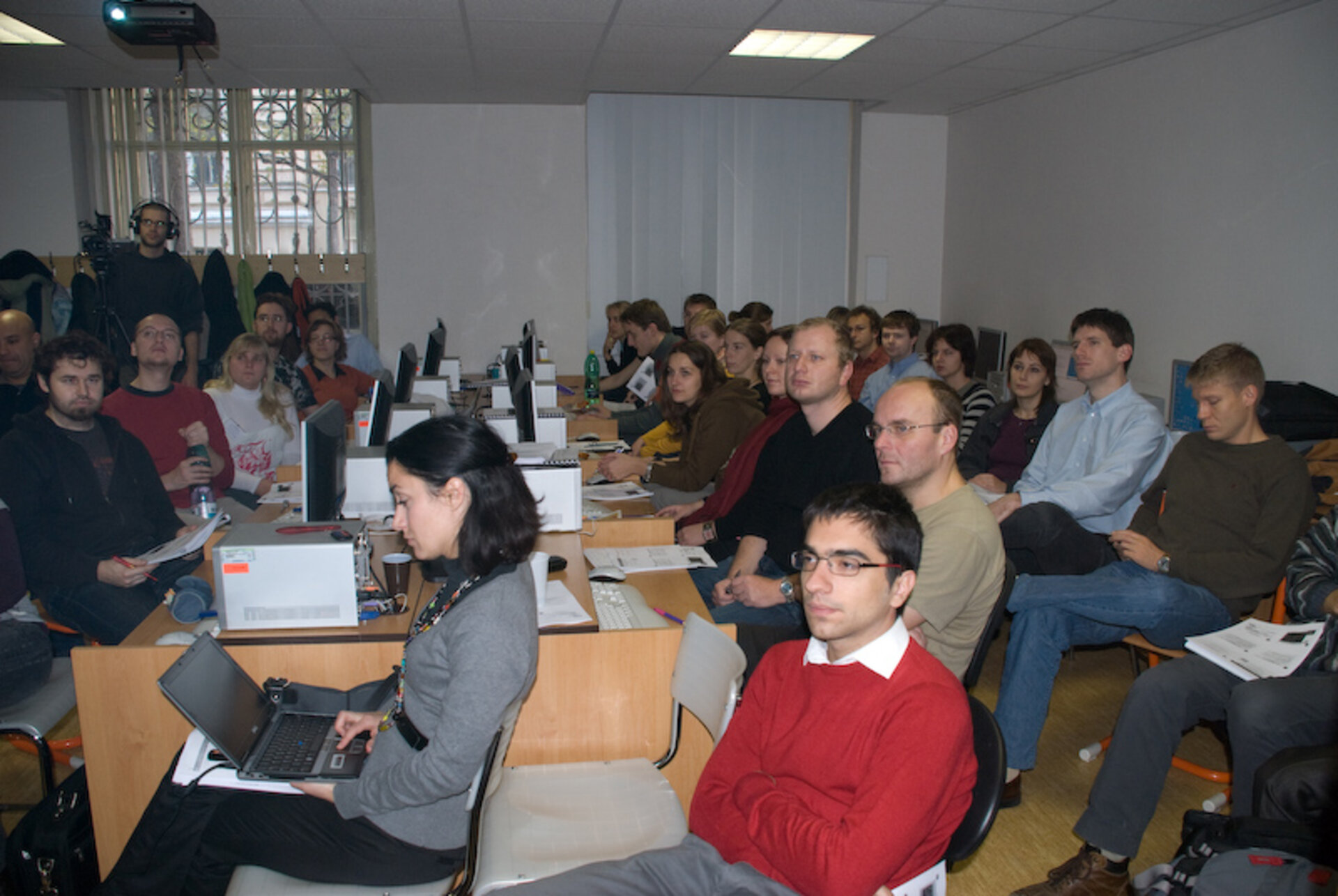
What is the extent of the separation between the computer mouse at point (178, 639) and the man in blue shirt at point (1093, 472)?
2.53 metres

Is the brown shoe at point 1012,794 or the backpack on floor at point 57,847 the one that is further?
the brown shoe at point 1012,794

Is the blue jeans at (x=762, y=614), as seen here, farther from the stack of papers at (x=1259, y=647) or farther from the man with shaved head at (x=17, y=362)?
the man with shaved head at (x=17, y=362)

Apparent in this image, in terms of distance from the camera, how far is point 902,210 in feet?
24.9

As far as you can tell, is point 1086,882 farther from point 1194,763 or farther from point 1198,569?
point 1198,569

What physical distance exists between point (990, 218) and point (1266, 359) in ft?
9.22

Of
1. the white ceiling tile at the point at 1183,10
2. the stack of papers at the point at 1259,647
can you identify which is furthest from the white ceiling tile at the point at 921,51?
the stack of papers at the point at 1259,647

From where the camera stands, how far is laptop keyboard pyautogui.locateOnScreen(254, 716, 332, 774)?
1799 millimetres

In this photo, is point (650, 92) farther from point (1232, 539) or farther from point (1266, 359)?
point (1232, 539)

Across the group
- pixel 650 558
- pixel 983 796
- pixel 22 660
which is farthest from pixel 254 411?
pixel 983 796

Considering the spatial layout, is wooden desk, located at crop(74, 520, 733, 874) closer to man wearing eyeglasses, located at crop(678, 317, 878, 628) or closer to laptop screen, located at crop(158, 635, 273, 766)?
laptop screen, located at crop(158, 635, 273, 766)

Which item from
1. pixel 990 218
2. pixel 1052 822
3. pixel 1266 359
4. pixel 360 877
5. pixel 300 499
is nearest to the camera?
pixel 360 877

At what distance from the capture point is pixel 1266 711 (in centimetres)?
227

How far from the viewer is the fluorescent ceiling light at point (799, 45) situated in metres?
5.03

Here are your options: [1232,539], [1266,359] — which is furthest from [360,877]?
[1266,359]
